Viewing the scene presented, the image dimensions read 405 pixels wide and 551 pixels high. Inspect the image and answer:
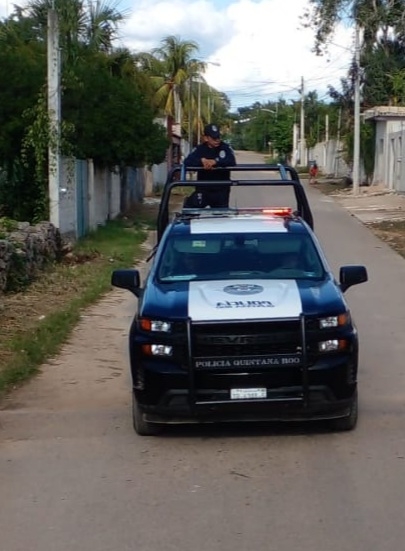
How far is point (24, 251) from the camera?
15.1 metres

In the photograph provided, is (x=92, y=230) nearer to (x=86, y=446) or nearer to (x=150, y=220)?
(x=150, y=220)

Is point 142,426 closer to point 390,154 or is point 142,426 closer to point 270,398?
point 270,398

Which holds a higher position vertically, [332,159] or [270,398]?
[332,159]

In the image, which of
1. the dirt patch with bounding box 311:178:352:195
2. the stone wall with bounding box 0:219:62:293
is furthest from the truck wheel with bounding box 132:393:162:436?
the dirt patch with bounding box 311:178:352:195

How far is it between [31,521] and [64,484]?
2.30 ft

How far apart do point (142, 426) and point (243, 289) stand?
1272 millimetres

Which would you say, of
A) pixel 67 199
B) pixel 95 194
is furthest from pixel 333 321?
pixel 95 194

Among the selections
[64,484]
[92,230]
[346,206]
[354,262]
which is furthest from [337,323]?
[346,206]

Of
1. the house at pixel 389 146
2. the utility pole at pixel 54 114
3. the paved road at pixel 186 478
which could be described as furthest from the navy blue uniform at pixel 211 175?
the house at pixel 389 146

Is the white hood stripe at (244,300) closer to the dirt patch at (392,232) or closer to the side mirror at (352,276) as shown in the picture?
the side mirror at (352,276)

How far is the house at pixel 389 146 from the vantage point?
41884mm

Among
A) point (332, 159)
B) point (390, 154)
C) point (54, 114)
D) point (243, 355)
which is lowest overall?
point (243, 355)

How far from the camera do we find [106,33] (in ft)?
96.8

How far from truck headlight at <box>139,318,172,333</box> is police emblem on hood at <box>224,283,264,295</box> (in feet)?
2.00
